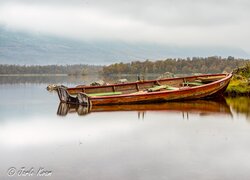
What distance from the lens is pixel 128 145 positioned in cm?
1143

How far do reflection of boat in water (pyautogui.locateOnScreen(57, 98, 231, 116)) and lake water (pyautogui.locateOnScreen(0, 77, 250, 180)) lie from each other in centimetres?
36

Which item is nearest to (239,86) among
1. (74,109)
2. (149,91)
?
(149,91)

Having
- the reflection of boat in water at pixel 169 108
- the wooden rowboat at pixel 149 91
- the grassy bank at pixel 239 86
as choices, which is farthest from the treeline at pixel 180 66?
the reflection of boat in water at pixel 169 108

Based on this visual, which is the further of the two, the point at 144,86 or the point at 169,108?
the point at 144,86

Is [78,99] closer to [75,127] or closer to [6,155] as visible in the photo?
[75,127]

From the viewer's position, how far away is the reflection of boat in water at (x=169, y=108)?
19141 mm

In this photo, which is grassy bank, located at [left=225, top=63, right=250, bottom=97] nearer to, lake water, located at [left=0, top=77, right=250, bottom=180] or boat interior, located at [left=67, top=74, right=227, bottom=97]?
boat interior, located at [left=67, top=74, right=227, bottom=97]

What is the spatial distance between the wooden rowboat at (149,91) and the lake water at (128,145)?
325 centimetres

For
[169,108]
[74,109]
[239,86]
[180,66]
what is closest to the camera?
[169,108]

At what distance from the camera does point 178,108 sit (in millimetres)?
20078

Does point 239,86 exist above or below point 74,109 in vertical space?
above

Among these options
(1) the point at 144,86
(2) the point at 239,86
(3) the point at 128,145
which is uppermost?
(1) the point at 144,86

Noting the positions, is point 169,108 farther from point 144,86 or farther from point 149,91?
point 144,86

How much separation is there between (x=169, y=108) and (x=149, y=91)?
3.41 metres
